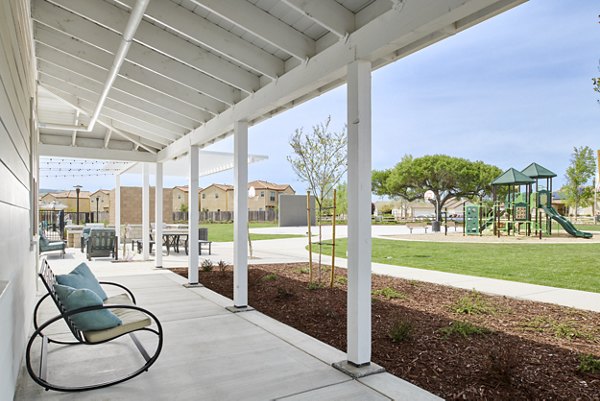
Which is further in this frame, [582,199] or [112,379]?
[582,199]

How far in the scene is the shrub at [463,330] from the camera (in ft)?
15.3

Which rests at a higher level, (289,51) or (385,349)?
(289,51)

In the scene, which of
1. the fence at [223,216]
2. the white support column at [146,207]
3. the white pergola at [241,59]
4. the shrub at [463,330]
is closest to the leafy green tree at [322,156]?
the white pergola at [241,59]

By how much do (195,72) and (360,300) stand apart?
3670 mm

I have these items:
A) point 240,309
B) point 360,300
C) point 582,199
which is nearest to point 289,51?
point 360,300

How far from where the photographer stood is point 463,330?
4.70 m

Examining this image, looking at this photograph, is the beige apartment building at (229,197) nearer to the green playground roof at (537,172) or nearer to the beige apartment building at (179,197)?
the beige apartment building at (179,197)

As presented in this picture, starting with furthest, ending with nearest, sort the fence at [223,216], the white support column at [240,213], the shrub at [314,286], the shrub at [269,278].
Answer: the fence at [223,216] < the shrub at [269,278] < the shrub at [314,286] < the white support column at [240,213]

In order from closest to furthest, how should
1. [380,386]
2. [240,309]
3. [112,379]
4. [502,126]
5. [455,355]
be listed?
1. [380,386]
2. [112,379]
3. [455,355]
4. [240,309]
5. [502,126]

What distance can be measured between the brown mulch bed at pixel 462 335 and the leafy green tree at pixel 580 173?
30086 mm

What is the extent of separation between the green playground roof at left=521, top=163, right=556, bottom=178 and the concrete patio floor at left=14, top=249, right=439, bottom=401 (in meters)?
19.1

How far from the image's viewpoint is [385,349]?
13.9 ft

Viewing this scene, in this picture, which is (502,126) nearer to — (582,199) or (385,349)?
(582,199)

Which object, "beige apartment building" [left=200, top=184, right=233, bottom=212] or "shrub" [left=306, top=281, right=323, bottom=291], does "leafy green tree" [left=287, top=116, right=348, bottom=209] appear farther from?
"beige apartment building" [left=200, top=184, right=233, bottom=212]
